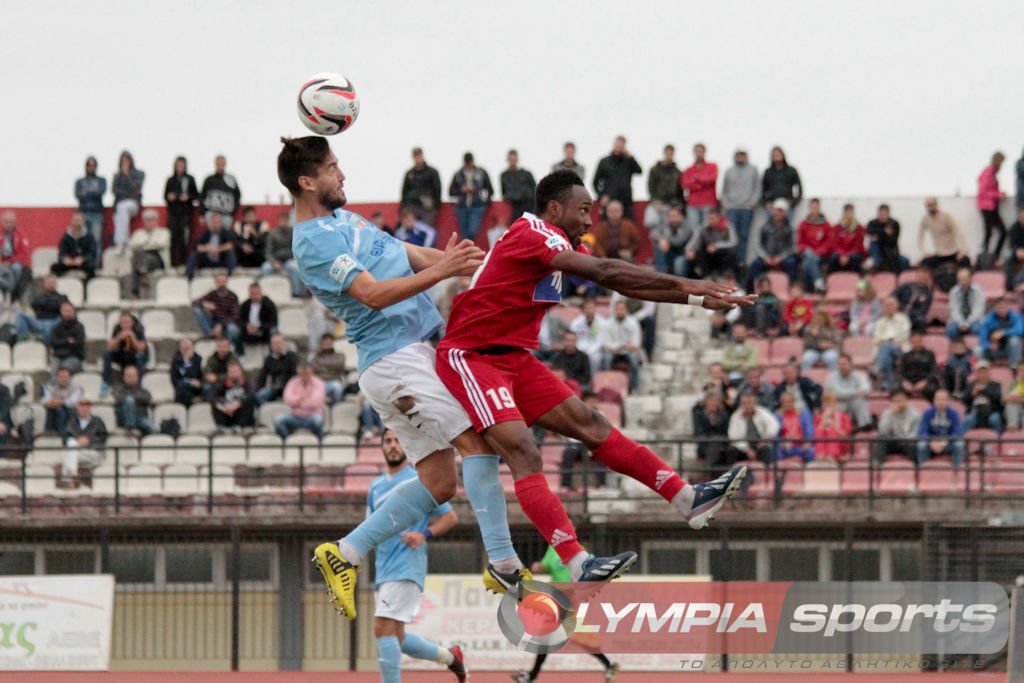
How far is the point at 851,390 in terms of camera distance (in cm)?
1780

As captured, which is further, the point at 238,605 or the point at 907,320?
the point at 907,320

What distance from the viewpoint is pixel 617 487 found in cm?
1738

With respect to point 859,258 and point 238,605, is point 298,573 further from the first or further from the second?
point 859,258

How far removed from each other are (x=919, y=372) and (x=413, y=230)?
20.9ft

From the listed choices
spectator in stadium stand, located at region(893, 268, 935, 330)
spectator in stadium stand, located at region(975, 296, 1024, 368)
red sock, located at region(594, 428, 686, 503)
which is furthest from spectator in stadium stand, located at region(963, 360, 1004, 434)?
red sock, located at region(594, 428, 686, 503)

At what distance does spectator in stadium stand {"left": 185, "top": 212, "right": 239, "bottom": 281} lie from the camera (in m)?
21.3

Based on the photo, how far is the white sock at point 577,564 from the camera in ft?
26.0

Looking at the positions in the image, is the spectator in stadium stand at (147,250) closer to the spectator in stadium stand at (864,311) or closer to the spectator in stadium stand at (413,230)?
the spectator in stadium stand at (413,230)

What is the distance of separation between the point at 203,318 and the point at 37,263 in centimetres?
340

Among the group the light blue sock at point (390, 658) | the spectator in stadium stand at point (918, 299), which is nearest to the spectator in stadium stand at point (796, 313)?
the spectator in stadium stand at point (918, 299)

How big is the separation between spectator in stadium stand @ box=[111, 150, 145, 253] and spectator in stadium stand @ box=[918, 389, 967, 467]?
1085 centimetres

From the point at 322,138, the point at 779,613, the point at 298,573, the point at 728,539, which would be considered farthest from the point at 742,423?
the point at 322,138

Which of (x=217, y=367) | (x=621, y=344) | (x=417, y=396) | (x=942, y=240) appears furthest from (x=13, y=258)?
(x=417, y=396)

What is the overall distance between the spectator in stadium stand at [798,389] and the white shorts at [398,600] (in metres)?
7.49
